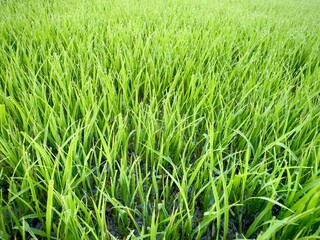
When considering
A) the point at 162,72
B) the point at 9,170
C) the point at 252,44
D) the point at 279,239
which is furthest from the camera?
the point at 252,44

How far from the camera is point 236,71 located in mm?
1211

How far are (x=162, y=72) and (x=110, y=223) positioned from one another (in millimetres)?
755

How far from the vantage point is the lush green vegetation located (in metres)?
0.53

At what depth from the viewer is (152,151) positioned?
698 millimetres

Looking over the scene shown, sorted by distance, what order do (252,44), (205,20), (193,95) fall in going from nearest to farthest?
(193,95), (252,44), (205,20)

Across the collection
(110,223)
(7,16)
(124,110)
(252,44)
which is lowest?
(110,223)

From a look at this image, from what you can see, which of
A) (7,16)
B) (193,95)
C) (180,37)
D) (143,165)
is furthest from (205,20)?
(143,165)

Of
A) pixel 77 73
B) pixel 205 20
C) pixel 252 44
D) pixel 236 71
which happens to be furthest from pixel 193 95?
pixel 205 20

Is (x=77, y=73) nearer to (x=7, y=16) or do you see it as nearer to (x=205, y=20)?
(x=7, y=16)

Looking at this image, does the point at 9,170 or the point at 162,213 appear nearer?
the point at 162,213

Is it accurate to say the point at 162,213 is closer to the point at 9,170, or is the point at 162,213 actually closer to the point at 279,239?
the point at 279,239

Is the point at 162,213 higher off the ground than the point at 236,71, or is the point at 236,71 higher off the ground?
the point at 236,71

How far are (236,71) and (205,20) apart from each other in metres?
1.02

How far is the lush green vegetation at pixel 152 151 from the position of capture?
529mm
